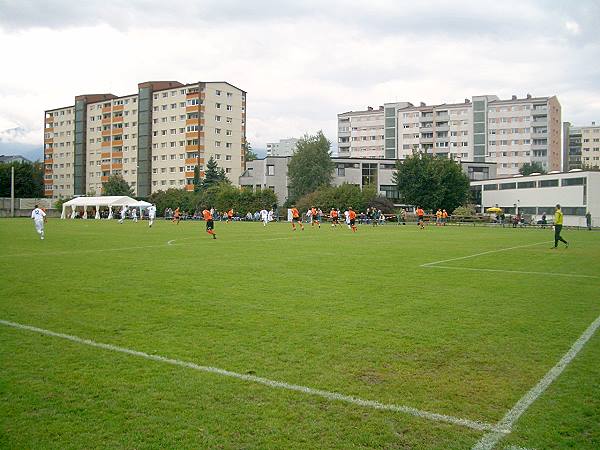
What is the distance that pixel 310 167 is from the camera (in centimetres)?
8675

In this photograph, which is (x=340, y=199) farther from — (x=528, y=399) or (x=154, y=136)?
(x=528, y=399)

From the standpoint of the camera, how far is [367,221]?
63844 millimetres

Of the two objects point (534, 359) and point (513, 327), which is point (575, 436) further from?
point (513, 327)

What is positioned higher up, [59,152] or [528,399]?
[59,152]

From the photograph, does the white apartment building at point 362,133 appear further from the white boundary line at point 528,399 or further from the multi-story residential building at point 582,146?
the white boundary line at point 528,399

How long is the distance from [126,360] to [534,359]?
16.0 ft

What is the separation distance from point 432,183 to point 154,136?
197ft

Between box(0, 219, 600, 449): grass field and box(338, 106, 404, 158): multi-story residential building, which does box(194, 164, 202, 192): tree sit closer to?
box(338, 106, 404, 158): multi-story residential building

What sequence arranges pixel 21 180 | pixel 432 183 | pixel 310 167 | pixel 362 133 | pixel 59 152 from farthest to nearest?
1. pixel 362 133
2. pixel 59 152
3. pixel 21 180
4. pixel 310 167
5. pixel 432 183

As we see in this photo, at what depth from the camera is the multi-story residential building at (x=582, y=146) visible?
15538cm

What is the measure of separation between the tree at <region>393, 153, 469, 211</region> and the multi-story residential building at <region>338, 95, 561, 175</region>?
41.1 m

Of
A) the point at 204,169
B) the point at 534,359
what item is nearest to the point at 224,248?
A: the point at 534,359

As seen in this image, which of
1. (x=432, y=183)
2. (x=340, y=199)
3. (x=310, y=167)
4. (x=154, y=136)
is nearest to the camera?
(x=340, y=199)

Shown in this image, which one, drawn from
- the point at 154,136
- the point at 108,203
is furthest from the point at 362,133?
the point at 108,203
